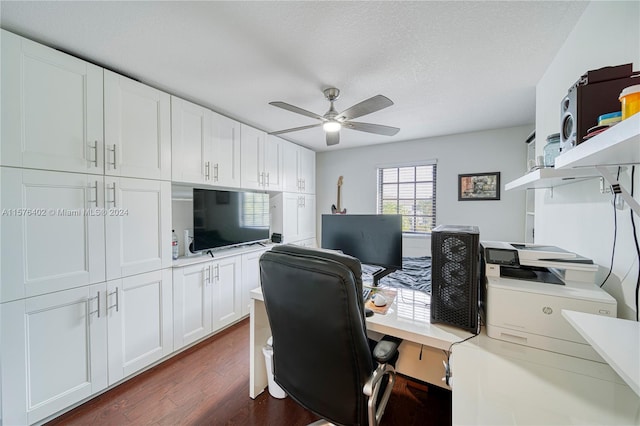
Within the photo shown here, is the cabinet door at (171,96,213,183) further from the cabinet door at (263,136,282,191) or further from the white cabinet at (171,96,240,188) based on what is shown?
the cabinet door at (263,136,282,191)

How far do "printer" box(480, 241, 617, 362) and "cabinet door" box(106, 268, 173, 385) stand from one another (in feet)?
8.05

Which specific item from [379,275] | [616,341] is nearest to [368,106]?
[379,275]

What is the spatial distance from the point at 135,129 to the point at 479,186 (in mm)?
4180

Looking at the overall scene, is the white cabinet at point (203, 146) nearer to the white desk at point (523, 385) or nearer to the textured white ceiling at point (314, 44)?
the textured white ceiling at point (314, 44)

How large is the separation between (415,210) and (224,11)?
3.59m

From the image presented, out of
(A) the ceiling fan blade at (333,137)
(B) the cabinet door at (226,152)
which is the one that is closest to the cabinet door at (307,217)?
(B) the cabinet door at (226,152)

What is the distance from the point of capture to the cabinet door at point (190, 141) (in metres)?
2.23

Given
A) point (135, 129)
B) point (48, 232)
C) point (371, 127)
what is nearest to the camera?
point (48, 232)

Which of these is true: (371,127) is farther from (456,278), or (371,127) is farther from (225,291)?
(225,291)

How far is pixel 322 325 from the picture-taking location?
98cm

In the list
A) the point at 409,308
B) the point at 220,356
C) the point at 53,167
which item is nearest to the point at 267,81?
the point at 53,167

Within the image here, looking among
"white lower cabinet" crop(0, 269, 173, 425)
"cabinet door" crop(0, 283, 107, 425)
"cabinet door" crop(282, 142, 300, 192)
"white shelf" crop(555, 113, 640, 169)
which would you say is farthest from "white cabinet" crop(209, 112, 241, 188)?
"white shelf" crop(555, 113, 640, 169)

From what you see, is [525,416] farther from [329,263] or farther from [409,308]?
[329,263]

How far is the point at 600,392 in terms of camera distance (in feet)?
2.61
